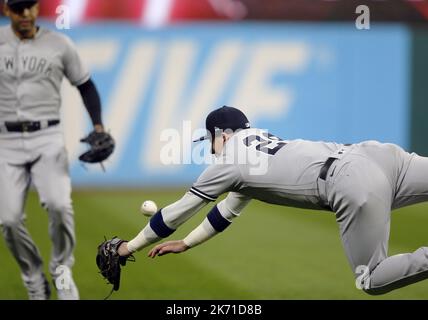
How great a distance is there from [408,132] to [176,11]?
342 cm

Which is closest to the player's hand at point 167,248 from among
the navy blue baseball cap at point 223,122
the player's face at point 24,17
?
the navy blue baseball cap at point 223,122

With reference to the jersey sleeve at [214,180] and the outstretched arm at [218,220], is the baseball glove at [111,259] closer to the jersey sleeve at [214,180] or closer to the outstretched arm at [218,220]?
the outstretched arm at [218,220]

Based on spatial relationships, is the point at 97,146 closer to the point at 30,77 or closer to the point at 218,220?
the point at 30,77

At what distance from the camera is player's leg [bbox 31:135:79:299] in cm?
538

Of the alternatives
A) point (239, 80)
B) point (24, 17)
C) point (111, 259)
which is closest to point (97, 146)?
point (24, 17)

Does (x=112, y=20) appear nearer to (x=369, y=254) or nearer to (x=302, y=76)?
(x=302, y=76)

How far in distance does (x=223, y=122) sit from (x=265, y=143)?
24cm

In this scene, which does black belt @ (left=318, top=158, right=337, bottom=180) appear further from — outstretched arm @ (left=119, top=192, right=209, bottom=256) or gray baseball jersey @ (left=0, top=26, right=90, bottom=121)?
gray baseball jersey @ (left=0, top=26, right=90, bottom=121)

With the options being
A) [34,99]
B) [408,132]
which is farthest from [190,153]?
[408,132]

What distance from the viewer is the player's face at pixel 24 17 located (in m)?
5.41

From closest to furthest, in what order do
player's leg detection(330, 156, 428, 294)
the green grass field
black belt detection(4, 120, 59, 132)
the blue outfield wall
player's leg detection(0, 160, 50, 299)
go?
player's leg detection(330, 156, 428, 294) → player's leg detection(0, 160, 50, 299) → black belt detection(4, 120, 59, 132) → the green grass field → the blue outfield wall

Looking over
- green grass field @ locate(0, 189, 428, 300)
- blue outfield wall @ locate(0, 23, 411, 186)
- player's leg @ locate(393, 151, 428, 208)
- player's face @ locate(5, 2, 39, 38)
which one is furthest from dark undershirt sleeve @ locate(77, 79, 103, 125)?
blue outfield wall @ locate(0, 23, 411, 186)

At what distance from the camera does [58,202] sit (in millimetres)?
5363

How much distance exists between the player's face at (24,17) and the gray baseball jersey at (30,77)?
2.6 inches
